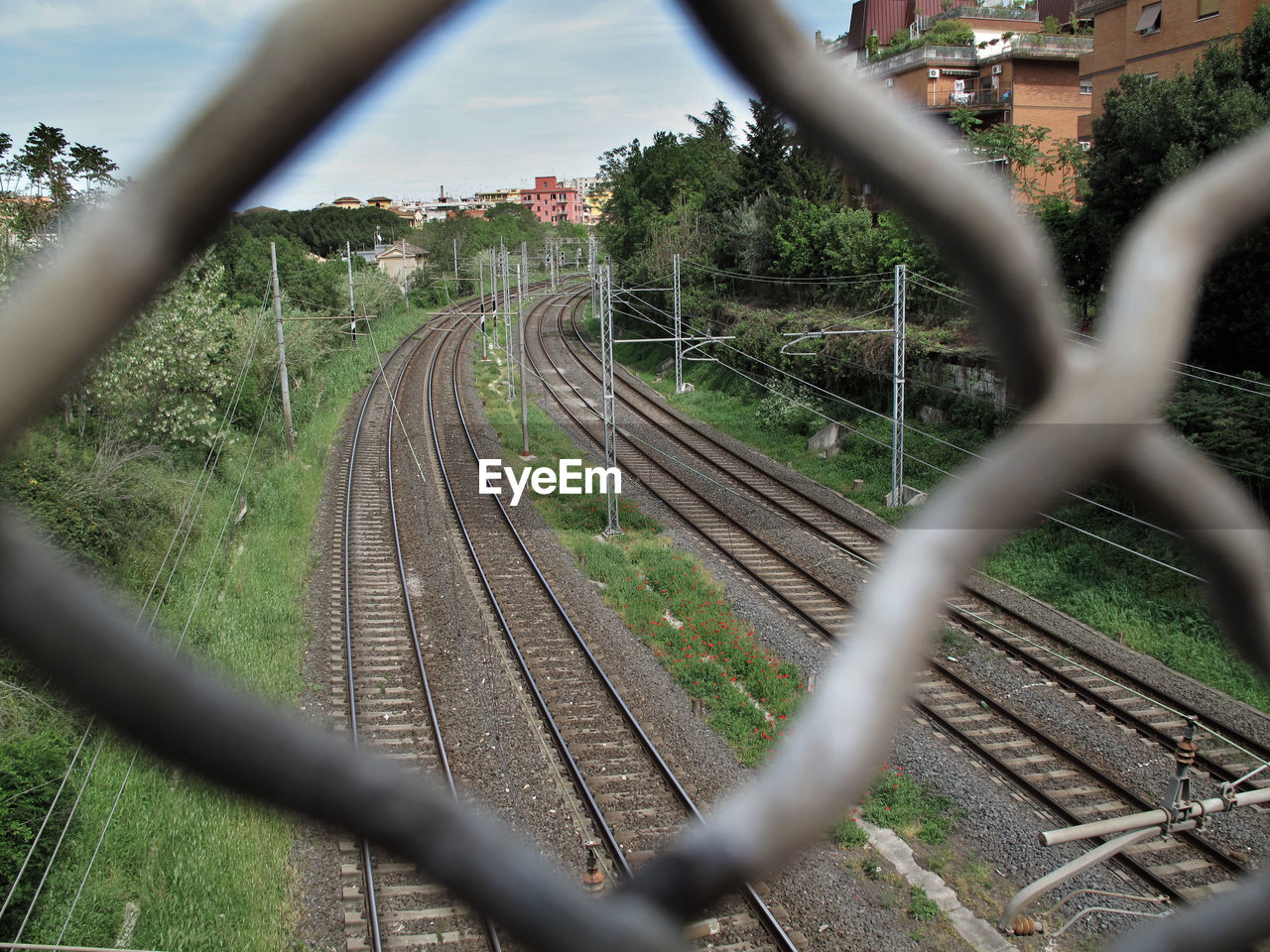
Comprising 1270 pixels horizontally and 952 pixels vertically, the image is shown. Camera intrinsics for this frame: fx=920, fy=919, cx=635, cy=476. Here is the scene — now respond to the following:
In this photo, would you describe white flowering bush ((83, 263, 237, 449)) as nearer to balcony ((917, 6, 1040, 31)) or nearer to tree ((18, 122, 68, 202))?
tree ((18, 122, 68, 202))

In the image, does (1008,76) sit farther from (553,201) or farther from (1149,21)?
(553,201)

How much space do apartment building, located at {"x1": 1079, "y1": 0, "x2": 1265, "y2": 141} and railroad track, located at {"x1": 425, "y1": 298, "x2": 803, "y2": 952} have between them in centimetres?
1267

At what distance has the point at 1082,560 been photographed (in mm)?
13227

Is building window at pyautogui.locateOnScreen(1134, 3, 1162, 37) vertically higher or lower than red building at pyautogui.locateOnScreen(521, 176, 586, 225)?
lower

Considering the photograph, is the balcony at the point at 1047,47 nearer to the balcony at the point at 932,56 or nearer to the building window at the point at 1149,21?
the balcony at the point at 932,56

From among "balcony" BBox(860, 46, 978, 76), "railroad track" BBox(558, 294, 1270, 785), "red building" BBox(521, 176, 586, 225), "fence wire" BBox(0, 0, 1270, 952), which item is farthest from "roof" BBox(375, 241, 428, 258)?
"red building" BBox(521, 176, 586, 225)

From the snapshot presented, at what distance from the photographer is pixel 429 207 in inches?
5984

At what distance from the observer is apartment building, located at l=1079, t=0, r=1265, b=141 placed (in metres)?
17.8

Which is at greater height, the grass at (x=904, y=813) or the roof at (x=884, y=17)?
the roof at (x=884, y=17)

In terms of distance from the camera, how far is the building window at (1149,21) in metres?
19.4

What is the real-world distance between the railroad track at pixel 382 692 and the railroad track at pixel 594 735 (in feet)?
4.06

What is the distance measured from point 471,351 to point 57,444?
22340mm

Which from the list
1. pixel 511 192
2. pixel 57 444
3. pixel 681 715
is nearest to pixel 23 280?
pixel 681 715

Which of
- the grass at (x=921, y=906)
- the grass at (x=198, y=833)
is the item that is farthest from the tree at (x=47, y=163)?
the grass at (x=921, y=906)
